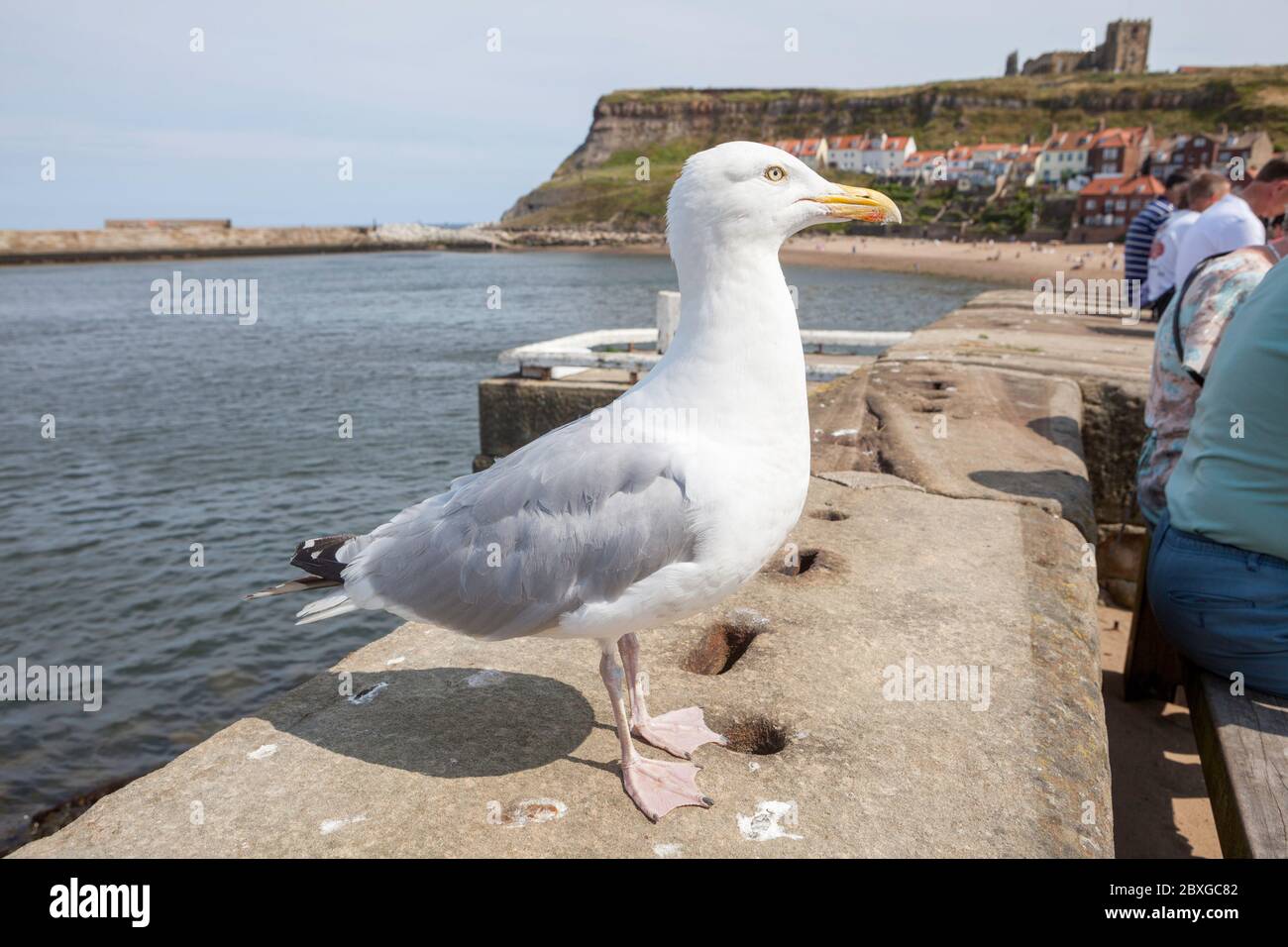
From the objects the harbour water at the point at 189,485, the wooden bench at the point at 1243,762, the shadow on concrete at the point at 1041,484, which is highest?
the shadow on concrete at the point at 1041,484

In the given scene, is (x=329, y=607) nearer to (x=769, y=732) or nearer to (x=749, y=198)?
(x=769, y=732)

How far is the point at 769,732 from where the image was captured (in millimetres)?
3104

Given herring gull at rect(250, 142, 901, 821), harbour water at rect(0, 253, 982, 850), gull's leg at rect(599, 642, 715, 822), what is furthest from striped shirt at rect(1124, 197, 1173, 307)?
gull's leg at rect(599, 642, 715, 822)

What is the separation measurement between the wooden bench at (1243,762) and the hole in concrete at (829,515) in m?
1.91

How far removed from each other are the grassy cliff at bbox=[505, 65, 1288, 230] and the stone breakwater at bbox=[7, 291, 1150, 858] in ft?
351

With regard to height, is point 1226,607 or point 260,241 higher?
point 260,241

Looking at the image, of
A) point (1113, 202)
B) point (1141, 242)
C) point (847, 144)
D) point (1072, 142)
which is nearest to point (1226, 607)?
point (1141, 242)

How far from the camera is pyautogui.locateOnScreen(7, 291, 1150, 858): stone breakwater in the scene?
2496 millimetres

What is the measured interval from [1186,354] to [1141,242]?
9.17 meters

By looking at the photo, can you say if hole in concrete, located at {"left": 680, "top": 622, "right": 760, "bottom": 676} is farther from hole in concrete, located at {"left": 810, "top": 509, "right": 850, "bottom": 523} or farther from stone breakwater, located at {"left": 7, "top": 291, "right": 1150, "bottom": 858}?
hole in concrete, located at {"left": 810, "top": 509, "right": 850, "bottom": 523}

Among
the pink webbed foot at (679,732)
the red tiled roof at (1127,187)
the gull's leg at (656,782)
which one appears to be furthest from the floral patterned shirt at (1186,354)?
the red tiled roof at (1127,187)

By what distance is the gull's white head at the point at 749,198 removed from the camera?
2.83 metres

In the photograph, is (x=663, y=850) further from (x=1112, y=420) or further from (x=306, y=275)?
(x=306, y=275)

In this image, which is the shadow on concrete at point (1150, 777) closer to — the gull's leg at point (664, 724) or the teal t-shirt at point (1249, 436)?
the teal t-shirt at point (1249, 436)
